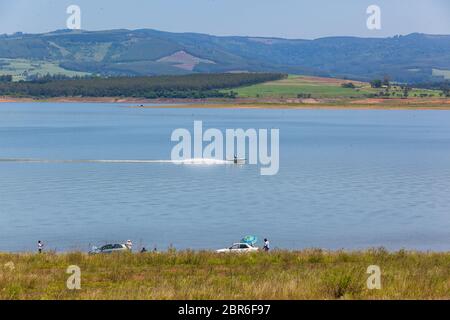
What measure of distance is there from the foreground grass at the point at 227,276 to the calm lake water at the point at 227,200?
17046mm

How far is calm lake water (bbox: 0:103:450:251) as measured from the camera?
49.4 metres

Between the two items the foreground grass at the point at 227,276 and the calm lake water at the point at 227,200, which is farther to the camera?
the calm lake water at the point at 227,200

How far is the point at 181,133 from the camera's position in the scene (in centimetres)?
14938

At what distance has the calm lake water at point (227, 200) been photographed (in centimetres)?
4938

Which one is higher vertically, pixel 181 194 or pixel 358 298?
pixel 358 298

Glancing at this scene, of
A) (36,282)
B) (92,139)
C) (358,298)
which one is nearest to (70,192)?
(36,282)

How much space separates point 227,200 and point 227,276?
1648 inches

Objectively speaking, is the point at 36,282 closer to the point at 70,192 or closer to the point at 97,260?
the point at 97,260

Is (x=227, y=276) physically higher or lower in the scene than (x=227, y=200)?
higher

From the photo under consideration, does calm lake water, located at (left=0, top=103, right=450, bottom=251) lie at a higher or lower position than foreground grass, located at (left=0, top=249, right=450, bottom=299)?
lower

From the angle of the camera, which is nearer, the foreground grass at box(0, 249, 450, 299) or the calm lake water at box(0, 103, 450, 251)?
the foreground grass at box(0, 249, 450, 299)

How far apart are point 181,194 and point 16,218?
16143 mm

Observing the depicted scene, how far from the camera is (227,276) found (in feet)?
77.4

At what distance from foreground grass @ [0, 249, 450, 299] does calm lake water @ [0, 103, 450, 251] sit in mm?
17046
